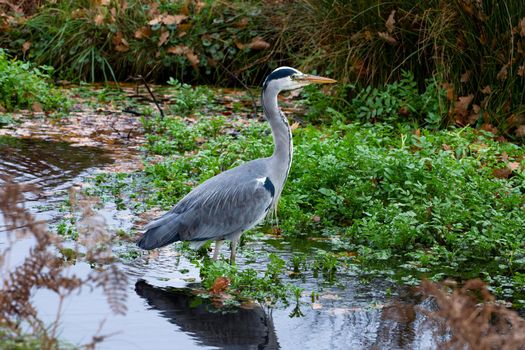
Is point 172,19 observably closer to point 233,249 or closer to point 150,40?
point 150,40

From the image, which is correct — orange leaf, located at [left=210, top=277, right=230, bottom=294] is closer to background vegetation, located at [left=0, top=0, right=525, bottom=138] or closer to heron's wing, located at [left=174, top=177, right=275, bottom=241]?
heron's wing, located at [left=174, top=177, right=275, bottom=241]

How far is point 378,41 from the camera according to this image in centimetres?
1138

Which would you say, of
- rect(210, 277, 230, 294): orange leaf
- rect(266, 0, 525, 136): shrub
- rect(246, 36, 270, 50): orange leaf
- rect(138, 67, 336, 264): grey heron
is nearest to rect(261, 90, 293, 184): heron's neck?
rect(138, 67, 336, 264): grey heron

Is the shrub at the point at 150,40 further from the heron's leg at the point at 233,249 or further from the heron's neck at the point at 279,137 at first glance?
the heron's leg at the point at 233,249

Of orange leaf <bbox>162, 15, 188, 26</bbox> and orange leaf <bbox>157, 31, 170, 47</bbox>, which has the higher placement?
orange leaf <bbox>162, 15, 188, 26</bbox>

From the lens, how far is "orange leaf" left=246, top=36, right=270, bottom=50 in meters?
14.0

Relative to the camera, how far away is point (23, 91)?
12055mm

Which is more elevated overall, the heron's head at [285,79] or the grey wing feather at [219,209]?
the heron's head at [285,79]

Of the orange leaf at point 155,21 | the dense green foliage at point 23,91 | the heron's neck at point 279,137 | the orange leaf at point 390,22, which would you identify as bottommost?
the dense green foliage at point 23,91

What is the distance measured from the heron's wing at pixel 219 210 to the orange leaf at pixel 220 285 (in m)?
0.51

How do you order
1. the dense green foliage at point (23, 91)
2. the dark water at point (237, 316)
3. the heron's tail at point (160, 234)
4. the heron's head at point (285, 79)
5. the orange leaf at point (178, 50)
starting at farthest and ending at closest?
the orange leaf at point (178, 50) < the dense green foliage at point (23, 91) < the heron's head at point (285, 79) < the heron's tail at point (160, 234) < the dark water at point (237, 316)

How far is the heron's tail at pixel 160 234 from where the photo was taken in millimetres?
6598

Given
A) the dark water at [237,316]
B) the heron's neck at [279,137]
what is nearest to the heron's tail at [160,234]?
the dark water at [237,316]

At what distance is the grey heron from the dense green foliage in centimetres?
543
